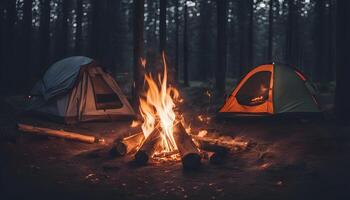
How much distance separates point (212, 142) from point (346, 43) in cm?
487

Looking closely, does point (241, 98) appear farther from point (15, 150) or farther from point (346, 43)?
point (15, 150)

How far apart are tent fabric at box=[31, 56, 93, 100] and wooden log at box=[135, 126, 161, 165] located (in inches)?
215

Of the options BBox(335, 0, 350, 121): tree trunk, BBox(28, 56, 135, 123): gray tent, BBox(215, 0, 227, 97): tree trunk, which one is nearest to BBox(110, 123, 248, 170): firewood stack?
BBox(335, 0, 350, 121): tree trunk

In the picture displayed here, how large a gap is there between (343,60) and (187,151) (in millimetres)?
5611

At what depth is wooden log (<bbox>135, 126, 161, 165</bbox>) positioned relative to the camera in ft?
28.9

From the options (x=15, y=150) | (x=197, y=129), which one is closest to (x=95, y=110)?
(x=197, y=129)

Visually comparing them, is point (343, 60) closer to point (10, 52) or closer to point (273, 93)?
point (273, 93)

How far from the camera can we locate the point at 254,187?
22.8ft

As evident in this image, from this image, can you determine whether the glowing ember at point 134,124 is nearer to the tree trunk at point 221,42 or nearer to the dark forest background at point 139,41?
the dark forest background at point 139,41

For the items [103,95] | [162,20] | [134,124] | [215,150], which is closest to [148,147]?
[215,150]

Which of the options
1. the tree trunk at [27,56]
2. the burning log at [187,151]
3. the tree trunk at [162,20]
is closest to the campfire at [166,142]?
the burning log at [187,151]

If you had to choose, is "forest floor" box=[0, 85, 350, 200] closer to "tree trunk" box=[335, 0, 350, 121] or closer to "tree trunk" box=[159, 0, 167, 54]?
"tree trunk" box=[335, 0, 350, 121]

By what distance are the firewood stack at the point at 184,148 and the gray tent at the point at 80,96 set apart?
428 cm

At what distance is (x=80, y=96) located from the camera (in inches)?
548
